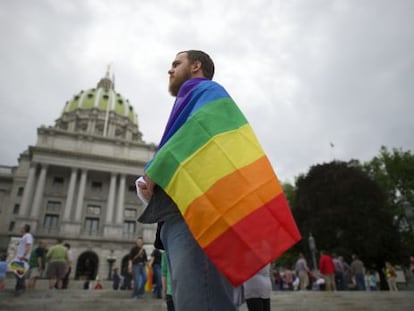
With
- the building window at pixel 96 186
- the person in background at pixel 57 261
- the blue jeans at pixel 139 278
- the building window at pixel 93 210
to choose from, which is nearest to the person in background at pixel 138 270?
the blue jeans at pixel 139 278

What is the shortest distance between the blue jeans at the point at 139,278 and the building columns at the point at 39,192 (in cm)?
3331

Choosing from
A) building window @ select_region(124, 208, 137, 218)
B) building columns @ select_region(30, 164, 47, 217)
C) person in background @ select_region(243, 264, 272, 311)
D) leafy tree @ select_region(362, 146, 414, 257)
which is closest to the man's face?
person in background @ select_region(243, 264, 272, 311)

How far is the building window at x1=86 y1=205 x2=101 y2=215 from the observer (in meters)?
41.6

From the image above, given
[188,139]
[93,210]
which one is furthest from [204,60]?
[93,210]

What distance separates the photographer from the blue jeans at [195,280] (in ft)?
5.12

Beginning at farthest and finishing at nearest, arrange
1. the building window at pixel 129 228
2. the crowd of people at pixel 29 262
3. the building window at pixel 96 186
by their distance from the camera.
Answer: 1. the building window at pixel 96 186
2. the building window at pixel 129 228
3. the crowd of people at pixel 29 262

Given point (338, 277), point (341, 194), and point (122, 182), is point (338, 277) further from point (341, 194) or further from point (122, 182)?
point (122, 182)

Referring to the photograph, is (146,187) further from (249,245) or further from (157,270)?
(157,270)

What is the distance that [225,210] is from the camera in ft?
5.05

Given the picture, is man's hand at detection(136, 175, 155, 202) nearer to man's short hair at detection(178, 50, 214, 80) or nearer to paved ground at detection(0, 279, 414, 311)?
man's short hair at detection(178, 50, 214, 80)

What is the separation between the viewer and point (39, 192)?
127 ft

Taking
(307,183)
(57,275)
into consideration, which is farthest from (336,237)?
(57,275)

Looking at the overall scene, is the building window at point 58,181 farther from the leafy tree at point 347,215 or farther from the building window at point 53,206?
the leafy tree at point 347,215

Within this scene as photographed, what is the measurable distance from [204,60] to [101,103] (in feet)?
211
